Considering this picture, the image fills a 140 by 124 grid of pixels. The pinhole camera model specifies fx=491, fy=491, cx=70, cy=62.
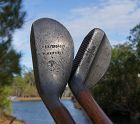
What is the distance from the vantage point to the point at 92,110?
5.30 metres

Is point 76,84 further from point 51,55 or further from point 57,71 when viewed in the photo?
point 51,55

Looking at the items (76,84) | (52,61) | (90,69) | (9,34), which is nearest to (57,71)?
(52,61)

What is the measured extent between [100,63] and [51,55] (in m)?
0.84

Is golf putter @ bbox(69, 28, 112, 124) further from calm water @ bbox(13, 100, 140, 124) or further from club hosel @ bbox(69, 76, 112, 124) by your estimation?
calm water @ bbox(13, 100, 140, 124)

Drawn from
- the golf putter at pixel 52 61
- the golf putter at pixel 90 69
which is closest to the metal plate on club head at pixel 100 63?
the golf putter at pixel 90 69

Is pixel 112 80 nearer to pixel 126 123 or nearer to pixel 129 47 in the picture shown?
pixel 129 47

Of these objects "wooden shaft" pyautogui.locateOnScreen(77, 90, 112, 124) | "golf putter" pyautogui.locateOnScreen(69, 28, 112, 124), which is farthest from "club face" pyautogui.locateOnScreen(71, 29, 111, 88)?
"wooden shaft" pyautogui.locateOnScreen(77, 90, 112, 124)

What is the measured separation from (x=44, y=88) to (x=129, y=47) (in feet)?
103

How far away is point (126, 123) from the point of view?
3058 centimetres

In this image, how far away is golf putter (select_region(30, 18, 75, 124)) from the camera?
5.12 meters

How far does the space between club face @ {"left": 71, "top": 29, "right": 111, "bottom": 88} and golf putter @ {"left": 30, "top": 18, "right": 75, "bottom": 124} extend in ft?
0.97

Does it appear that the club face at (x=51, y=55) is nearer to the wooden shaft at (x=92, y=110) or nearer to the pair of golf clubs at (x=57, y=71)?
the pair of golf clubs at (x=57, y=71)

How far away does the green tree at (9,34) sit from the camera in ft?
38.3

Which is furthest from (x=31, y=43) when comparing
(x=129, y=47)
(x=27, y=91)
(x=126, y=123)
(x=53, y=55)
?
(x=27, y=91)
